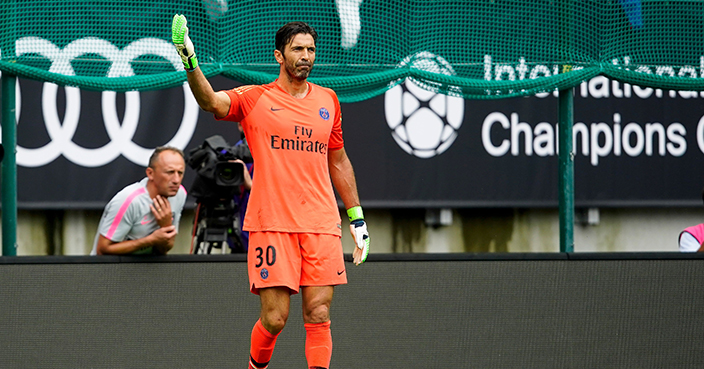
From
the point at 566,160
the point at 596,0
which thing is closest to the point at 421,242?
the point at 566,160

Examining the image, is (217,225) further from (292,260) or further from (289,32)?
(289,32)

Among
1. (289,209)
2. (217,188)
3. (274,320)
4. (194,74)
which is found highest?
(194,74)

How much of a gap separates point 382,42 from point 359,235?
4.99ft

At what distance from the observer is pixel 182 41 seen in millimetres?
3260

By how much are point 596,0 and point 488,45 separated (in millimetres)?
792

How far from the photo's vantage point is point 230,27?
185 inches

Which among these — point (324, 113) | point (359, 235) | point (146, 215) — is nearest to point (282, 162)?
point (324, 113)

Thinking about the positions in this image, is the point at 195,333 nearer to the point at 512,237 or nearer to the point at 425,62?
the point at 425,62

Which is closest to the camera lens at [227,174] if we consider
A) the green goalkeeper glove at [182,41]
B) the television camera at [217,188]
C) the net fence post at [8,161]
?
the television camera at [217,188]

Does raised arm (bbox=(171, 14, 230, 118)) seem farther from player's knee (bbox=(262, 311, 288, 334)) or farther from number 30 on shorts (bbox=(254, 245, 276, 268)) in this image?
player's knee (bbox=(262, 311, 288, 334))

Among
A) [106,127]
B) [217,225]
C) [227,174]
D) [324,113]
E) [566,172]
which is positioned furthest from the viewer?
[106,127]

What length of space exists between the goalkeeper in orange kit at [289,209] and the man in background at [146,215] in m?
0.93

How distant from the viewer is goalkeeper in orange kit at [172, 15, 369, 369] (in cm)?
359

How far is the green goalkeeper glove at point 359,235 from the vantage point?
379 cm
